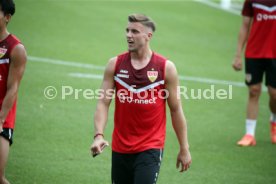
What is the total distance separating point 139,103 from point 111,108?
713cm

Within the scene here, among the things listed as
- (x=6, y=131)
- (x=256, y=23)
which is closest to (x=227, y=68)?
(x=256, y=23)

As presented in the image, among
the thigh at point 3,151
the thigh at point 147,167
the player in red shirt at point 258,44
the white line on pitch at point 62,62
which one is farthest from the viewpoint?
the white line on pitch at point 62,62

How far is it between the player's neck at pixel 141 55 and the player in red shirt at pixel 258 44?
4.73m

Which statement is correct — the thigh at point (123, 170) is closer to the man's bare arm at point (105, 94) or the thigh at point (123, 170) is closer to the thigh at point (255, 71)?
the man's bare arm at point (105, 94)

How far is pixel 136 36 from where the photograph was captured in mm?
7383

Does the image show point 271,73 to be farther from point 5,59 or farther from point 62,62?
point 62,62

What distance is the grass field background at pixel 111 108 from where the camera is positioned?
10.3 meters

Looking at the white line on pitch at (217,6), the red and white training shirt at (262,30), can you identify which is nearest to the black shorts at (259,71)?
the red and white training shirt at (262,30)

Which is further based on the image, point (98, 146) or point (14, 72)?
point (14, 72)

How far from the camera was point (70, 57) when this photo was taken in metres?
18.7

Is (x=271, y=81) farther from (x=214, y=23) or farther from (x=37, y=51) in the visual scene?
(x=214, y=23)

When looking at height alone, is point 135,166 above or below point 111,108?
above

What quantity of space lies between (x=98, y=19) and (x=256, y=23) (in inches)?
506

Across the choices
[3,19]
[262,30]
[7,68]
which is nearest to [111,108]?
[262,30]
